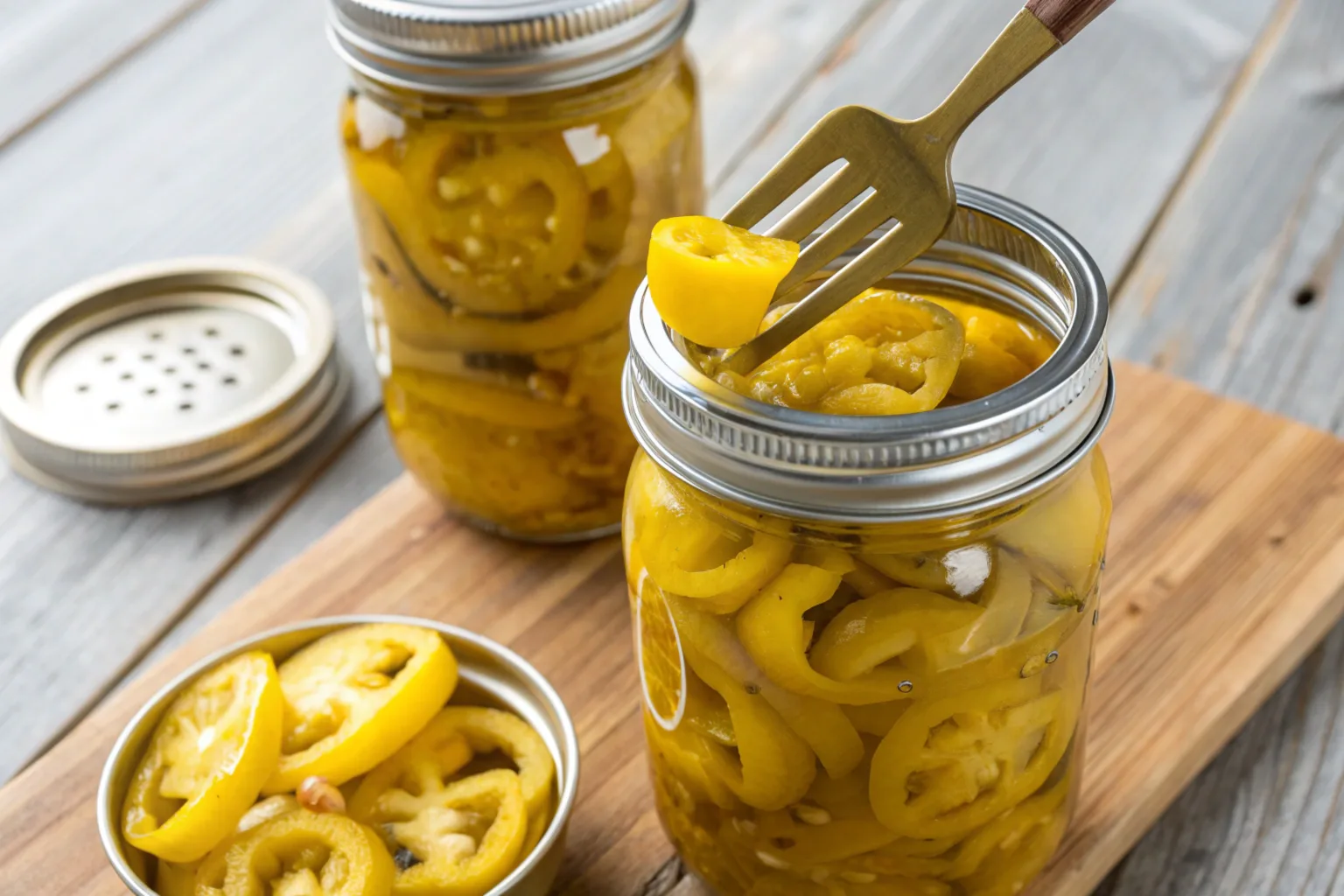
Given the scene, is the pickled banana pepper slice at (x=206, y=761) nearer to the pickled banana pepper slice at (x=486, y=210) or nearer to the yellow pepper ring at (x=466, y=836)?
the yellow pepper ring at (x=466, y=836)

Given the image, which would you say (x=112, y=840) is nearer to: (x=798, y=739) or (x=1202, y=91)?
(x=798, y=739)

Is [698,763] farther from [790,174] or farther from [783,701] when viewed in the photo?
[790,174]

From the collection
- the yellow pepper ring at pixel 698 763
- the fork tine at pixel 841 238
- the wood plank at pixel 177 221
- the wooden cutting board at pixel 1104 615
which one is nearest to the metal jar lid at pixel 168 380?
the wood plank at pixel 177 221

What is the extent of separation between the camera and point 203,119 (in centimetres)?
207

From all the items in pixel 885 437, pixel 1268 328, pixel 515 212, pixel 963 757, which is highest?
pixel 885 437

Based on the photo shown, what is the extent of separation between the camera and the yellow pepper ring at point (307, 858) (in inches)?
37.8

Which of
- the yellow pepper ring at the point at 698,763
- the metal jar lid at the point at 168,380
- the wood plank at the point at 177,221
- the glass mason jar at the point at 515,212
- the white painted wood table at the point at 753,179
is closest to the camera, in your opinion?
the yellow pepper ring at the point at 698,763

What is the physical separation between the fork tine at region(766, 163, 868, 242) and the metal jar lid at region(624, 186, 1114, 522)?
9 centimetres

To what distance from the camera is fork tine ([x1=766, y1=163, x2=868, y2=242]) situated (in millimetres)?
880

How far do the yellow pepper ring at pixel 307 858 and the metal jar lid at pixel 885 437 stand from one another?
12.6 inches

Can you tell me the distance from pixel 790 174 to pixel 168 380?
93cm

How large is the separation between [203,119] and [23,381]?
61cm

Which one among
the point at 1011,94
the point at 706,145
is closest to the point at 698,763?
the point at 706,145

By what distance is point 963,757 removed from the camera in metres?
0.89
